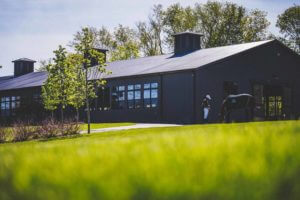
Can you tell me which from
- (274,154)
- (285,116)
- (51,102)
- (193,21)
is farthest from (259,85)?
(274,154)

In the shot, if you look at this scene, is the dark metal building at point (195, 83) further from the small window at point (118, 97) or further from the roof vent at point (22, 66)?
the roof vent at point (22, 66)

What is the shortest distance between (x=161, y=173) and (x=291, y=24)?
62.0 meters

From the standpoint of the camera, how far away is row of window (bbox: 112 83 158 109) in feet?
105

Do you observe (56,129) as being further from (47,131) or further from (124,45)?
(124,45)

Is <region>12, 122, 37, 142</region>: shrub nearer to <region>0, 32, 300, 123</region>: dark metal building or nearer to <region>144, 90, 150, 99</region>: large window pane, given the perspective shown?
<region>0, 32, 300, 123</region>: dark metal building

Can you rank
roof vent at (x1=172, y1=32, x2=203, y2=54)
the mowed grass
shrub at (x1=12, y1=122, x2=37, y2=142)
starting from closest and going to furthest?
the mowed grass → shrub at (x1=12, y1=122, x2=37, y2=142) → roof vent at (x1=172, y1=32, x2=203, y2=54)

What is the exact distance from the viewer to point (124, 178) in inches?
62.7

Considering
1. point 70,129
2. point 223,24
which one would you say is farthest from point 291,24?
point 70,129

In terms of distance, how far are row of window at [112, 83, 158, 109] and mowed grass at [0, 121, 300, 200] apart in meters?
29.8

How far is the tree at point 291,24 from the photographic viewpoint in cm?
5953

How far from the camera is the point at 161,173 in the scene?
165 centimetres

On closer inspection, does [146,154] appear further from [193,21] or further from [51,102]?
[193,21]

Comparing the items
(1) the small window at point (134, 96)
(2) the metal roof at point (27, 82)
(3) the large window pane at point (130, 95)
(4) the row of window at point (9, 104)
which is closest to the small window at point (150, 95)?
(1) the small window at point (134, 96)

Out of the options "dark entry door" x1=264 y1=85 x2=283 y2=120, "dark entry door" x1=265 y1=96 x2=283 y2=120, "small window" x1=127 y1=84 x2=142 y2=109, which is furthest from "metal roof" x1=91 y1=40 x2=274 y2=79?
"dark entry door" x1=265 y1=96 x2=283 y2=120
